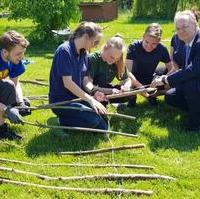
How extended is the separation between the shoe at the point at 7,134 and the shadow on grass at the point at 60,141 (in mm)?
176

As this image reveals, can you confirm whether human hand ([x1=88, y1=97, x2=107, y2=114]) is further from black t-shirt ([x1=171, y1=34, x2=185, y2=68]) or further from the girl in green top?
black t-shirt ([x1=171, y1=34, x2=185, y2=68])

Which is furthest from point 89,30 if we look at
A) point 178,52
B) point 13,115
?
point 178,52

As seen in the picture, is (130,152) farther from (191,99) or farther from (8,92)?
(8,92)

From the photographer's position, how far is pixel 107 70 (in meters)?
6.01

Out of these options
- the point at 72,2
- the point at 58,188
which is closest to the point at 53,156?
the point at 58,188

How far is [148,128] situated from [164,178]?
1398mm

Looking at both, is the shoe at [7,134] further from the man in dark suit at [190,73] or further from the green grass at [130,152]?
the man in dark suit at [190,73]

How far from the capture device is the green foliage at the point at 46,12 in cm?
1220

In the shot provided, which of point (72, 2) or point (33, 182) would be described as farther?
point (72, 2)

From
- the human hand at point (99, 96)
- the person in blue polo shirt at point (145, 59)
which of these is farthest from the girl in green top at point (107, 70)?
the person in blue polo shirt at point (145, 59)

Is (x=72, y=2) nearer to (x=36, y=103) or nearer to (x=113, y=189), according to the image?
(x=36, y=103)

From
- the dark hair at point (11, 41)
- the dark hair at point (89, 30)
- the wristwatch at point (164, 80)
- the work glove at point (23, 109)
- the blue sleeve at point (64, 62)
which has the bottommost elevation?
the work glove at point (23, 109)

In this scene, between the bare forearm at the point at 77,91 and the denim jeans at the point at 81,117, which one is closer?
the bare forearm at the point at 77,91

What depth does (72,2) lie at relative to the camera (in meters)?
12.6
